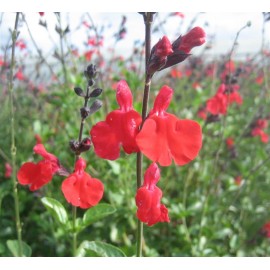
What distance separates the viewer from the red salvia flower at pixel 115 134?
0.75 metres

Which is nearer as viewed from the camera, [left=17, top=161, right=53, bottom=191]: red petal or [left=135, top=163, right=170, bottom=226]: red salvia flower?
[left=135, top=163, right=170, bottom=226]: red salvia flower

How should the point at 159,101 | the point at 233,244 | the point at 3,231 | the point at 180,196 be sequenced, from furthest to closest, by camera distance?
the point at 180,196 → the point at 233,244 → the point at 3,231 → the point at 159,101

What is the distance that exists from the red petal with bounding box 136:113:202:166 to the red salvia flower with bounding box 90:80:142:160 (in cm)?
3

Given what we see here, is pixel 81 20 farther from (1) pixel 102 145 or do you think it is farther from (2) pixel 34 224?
(1) pixel 102 145

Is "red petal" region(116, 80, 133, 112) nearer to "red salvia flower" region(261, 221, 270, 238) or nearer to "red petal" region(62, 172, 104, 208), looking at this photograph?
"red petal" region(62, 172, 104, 208)

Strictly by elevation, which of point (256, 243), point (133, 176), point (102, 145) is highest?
point (102, 145)

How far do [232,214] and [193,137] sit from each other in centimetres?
140

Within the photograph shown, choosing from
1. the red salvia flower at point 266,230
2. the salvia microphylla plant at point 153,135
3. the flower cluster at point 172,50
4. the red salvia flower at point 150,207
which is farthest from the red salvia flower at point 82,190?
the red salvia flower at point 266,230

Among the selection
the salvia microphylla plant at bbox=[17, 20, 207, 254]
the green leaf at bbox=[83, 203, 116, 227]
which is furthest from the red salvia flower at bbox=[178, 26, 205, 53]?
the green leaf at bbox=[83, 203, 116, 227]

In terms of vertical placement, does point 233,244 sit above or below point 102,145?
below

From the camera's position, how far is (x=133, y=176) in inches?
72.5

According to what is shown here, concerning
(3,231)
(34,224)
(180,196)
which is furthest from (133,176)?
(3,231)

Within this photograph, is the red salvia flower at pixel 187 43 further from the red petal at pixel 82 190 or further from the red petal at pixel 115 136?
the red petal at pixel 82 190

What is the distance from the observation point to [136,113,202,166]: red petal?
72cm
